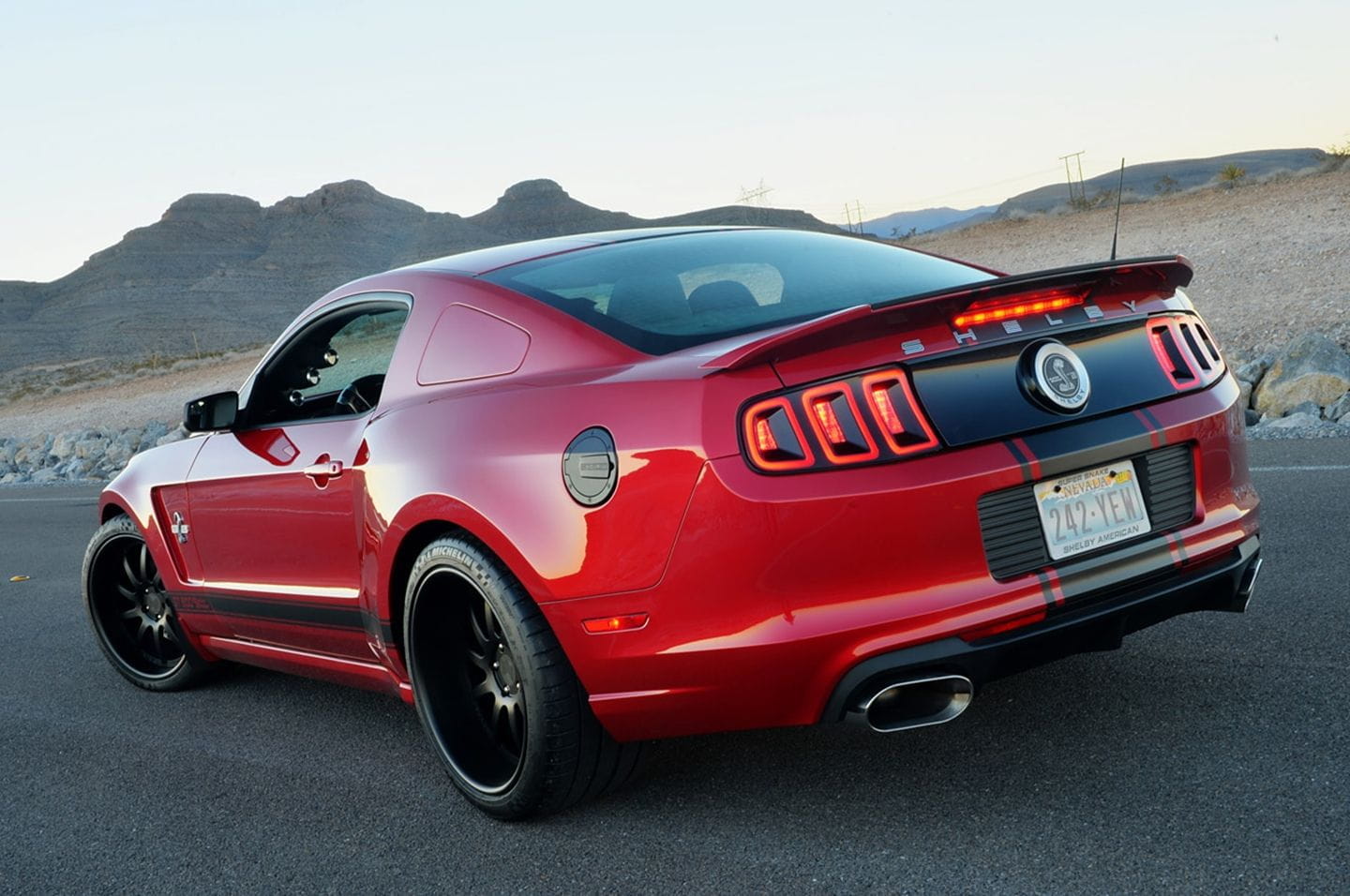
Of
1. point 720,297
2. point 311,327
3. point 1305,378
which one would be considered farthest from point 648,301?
point 1305,378

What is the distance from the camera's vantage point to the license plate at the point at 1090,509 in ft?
10.2

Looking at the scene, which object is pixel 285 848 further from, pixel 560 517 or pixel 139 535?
pixel 139 535

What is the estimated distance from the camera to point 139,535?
537 cm

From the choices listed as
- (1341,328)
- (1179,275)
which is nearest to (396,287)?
(1179,275)

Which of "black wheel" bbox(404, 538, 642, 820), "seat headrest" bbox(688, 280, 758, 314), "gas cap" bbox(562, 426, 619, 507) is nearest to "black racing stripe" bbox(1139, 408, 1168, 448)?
"seat headrest" bbox(688, 280, 758, 314)

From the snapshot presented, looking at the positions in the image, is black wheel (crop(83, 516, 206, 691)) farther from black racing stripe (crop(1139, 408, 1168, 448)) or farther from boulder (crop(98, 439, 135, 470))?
boulder (crop(98, 439, 135, 470))

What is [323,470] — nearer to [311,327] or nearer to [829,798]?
[311,327]

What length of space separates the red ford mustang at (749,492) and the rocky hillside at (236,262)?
239ft

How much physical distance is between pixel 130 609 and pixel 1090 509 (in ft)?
13.7

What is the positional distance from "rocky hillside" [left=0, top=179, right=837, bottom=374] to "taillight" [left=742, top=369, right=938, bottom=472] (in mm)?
73596

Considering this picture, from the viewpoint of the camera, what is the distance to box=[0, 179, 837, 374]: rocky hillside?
3438 inches

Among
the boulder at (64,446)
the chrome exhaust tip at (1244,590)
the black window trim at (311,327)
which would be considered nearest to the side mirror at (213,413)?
the black window trim at (311,327)

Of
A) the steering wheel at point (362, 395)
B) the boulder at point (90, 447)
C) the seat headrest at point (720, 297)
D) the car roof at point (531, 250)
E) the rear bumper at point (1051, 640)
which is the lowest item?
the boulder at point (90, 447)

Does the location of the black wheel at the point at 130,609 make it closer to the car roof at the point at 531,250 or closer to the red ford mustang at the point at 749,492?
the red ford mustang at the point at 749,492
